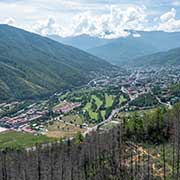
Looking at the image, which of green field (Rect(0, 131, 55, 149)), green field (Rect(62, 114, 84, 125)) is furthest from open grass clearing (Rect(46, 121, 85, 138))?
green field (Rect(0, 131, 55, 149))

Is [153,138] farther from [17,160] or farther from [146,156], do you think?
[17,160]

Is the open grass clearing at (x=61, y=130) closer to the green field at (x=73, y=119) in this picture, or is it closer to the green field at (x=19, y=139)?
the green field at (x=73, y=119)

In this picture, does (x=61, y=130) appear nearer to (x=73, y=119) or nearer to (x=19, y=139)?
(x=19, y=139)

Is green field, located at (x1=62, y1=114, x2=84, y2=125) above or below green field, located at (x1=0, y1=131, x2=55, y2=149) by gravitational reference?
below

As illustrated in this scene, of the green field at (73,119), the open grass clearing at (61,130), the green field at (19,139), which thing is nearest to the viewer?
the green field at (19,139)

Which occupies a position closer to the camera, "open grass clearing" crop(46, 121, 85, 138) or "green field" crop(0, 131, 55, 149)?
"green field" crop(0, 131, 55, 149)

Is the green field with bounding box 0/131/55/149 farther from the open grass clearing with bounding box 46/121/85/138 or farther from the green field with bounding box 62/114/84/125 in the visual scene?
the green field with bounding box 62/114/84/125

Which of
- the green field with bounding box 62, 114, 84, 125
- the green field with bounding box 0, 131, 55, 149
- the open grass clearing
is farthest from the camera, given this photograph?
the green field with bounding box 62, 114, 84, 125

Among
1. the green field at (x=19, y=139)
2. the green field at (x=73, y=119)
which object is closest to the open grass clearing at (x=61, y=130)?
the green field at (x=73, y=119)

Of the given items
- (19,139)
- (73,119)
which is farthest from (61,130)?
(73,119)

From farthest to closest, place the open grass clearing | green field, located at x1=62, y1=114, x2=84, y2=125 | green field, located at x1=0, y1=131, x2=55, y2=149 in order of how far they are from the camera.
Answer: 1. green field, located at x1=62, y1=114, x2=84, y2=125
2. the open grass clearing
3. green field, located at x1=0, y1=131, x2=55, y2=149
